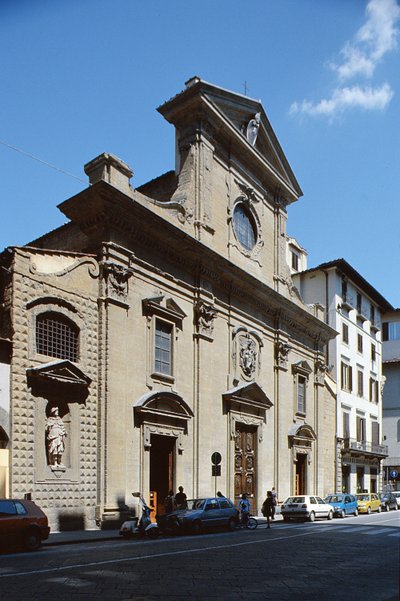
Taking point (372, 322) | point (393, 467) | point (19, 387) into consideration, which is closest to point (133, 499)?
point (19, 387)

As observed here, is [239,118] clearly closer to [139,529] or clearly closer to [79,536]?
[139,529]

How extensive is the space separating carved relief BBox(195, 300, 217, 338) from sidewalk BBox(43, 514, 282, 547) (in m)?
10.0

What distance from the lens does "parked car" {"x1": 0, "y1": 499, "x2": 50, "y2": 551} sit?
54.2 feet

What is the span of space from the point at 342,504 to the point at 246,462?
575cm

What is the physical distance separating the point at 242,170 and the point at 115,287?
1354cm

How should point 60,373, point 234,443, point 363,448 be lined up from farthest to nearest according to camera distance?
point 363,448 → point 234,443 → point 60,373

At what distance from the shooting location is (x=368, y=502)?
3809 cm

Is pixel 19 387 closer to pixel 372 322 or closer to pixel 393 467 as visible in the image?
pixel 372 322

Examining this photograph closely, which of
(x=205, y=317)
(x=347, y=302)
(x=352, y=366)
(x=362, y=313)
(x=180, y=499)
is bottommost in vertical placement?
(x=180, y=499)

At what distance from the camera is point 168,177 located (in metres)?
32.4

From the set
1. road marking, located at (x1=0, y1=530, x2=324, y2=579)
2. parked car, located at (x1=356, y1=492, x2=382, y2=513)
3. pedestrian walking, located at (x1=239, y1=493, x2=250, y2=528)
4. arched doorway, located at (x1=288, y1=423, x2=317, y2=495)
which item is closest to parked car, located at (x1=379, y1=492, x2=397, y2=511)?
parked car, located at (x1=356, y1=492, x2=382, y2=513)

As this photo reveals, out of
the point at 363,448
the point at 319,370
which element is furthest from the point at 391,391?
the point at 319,370

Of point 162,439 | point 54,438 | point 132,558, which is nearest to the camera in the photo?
point 132,558

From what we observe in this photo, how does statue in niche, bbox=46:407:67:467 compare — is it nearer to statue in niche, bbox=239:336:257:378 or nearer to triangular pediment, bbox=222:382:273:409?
triangular pediment, bbox=222:382:273:409
